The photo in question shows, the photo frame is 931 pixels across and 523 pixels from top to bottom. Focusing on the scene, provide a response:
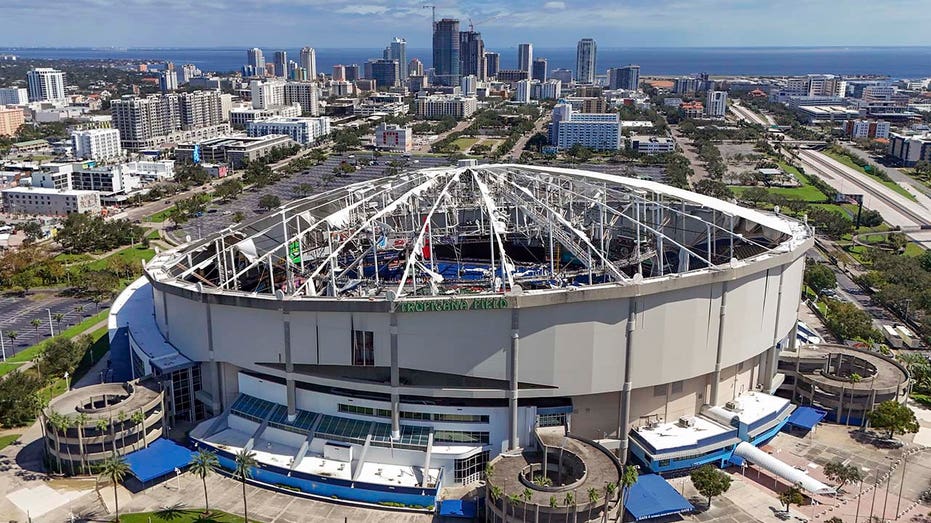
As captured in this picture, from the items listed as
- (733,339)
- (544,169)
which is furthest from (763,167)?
(733,339)

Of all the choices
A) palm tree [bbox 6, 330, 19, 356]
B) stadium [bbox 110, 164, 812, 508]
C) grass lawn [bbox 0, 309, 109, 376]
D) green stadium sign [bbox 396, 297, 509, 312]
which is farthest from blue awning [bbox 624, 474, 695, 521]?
palm tree [bbox 6, 330, 19, 356]

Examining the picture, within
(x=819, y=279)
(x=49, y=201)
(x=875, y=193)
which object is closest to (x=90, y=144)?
(x=49, y=201)

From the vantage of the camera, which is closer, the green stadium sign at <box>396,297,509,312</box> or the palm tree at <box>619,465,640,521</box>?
the palm tree at <box>619,465,640,521</box>

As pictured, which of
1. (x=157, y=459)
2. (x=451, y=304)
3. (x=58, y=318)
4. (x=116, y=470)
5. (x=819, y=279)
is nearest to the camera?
(x=116, y=470)

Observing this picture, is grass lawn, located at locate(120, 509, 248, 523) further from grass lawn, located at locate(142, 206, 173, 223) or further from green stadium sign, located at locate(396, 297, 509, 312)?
grass lawn, located at locate(142, 206, 173, 223)

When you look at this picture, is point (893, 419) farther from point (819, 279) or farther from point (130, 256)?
point (130, 256)

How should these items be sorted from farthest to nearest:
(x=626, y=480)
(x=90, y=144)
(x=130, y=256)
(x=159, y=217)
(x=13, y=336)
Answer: (x=90, y=144) → (x=159, y=217) → (x=130, y=256) → (x=13, y=336) → (x=626, y=480)
